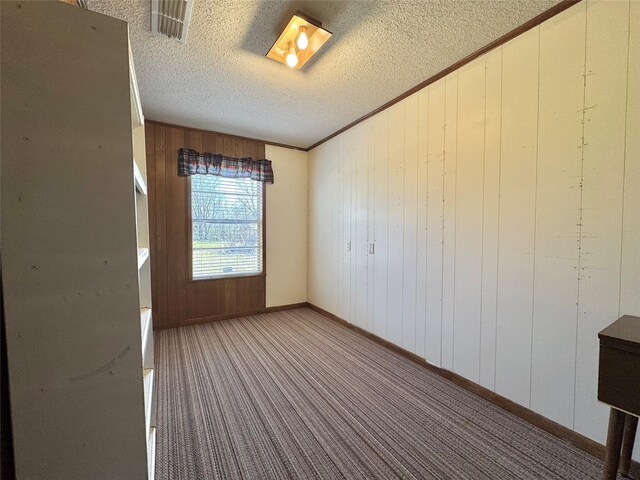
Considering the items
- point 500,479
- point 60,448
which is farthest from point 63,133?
point 500,479

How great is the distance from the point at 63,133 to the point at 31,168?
13 centimetres

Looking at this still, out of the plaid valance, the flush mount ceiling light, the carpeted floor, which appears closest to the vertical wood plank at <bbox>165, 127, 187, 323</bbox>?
the plaid valance

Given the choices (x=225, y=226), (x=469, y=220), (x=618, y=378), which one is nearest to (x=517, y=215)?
(x=469, y=220)

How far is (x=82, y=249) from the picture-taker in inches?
31.6

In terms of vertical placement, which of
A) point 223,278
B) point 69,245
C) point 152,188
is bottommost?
point 223,278

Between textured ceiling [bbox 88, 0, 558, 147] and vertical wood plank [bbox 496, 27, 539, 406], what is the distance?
0.90 feet

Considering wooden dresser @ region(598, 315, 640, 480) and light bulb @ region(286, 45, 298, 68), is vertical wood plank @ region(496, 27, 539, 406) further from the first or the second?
light bulb @ region(286, 45, 298, 68)

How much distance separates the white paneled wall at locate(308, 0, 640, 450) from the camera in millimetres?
1367

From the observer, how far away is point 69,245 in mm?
787

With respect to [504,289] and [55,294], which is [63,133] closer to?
[55,294]

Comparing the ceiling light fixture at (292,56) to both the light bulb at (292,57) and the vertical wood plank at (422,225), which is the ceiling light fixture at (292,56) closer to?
the light bulb at (292,57)

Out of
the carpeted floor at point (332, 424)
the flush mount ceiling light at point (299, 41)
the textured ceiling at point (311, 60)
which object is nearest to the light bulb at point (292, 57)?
the flush mount ceiling light at point (299, 41)

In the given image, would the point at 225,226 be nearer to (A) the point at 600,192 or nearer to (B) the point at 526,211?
(B) the point at 526,211

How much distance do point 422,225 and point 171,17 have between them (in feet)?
7.62
